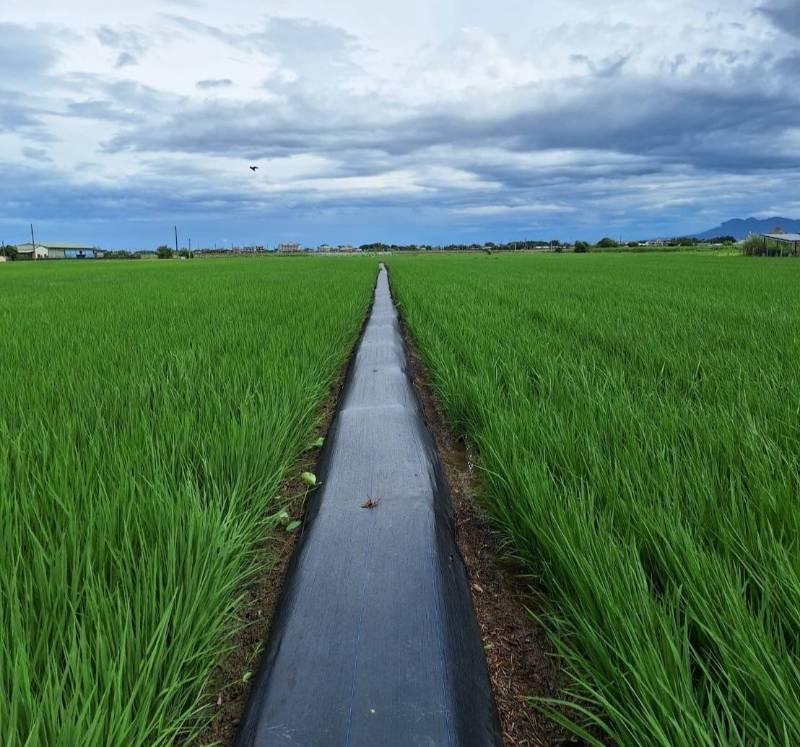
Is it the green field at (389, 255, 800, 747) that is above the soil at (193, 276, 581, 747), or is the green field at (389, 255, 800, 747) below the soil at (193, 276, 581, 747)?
above

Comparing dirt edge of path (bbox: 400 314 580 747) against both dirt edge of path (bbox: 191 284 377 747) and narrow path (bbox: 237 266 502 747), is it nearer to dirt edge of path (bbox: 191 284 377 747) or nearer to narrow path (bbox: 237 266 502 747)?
narrow path (bbox: 237 266 502 747)

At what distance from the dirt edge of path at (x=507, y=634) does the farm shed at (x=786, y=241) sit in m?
41.0

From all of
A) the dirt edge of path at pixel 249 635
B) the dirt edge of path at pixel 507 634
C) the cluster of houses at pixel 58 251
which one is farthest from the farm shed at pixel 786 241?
the cluster of houses at pixel 58 251

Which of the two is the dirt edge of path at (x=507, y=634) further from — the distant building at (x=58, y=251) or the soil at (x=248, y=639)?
the distant building at (x=58, y=251)

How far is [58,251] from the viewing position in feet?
264

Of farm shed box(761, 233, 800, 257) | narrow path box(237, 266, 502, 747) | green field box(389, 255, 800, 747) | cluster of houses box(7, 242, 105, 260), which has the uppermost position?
cluster of houses box(7, 242, 105, 260)

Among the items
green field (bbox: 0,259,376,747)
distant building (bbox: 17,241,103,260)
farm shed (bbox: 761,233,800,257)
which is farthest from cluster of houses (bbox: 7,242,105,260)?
green field (bbox: 0,259,376,747)

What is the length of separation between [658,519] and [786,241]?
41.6 metres

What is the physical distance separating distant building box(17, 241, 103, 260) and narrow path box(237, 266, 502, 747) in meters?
80.8

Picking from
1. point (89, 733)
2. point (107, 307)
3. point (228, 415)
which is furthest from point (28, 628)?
point (107, 307)

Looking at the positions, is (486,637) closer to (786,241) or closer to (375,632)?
(375,632)

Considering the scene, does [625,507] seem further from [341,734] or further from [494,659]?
[341,734]

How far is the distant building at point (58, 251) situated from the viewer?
229 ft

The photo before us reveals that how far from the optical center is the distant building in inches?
2742
